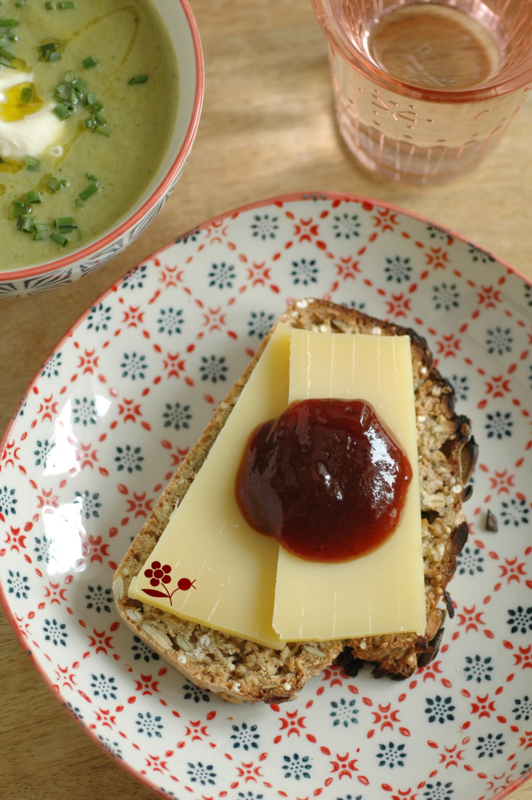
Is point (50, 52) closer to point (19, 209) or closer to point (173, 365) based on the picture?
point (19, 209)

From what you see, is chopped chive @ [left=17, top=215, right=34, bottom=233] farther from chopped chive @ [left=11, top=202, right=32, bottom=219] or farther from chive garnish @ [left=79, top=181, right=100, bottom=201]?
chive garnish @ [left=79, top=181, right=100, bottom=201]

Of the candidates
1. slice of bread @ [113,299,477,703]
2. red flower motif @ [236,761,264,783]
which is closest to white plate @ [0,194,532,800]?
red flower motif @ [236,761,264,783]

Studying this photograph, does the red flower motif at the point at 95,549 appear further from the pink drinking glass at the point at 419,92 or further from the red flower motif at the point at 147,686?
the pink drinking glass at the point at 419,92

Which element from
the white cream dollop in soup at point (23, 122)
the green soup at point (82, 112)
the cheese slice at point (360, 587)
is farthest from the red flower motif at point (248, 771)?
the white cream dollop in soup at point (23, 122)

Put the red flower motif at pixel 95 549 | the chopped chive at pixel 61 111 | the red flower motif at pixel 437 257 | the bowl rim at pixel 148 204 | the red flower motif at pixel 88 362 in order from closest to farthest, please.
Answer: the bowl rim at pixel 148 204, the chopped chive at pixel 61 111, the red flower motif at pixel 95 549, the red flower motif at pixel 88 362, the red flower motif at pixel 437 257

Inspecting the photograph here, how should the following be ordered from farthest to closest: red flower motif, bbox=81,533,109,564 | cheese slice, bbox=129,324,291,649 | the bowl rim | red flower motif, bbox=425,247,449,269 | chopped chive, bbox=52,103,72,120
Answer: red flower motif, bbox=425,247,449,269 < red flower motif, bbox=81,533,109,564 < chopped chive, bbox=52,103,72,120 < cheese slice, bbox=129,324,291,649 < the bowl rim

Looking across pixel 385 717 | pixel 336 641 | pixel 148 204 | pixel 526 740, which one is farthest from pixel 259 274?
pixel 526 740

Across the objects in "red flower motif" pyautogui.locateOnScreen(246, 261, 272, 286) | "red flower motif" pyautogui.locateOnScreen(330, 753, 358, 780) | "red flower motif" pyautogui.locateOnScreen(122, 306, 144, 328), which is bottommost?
"red flower motif" pyautogui.locateOnScreen(330, 753, 358, 780)
